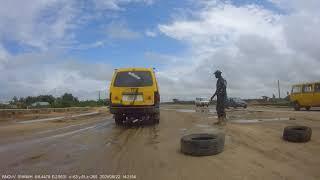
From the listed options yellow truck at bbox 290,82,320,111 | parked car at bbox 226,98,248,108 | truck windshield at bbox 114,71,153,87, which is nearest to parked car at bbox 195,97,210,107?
parked car at bbox 226,98,248,108

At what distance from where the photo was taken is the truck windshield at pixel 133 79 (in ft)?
56.7

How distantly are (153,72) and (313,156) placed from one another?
31.4 ft

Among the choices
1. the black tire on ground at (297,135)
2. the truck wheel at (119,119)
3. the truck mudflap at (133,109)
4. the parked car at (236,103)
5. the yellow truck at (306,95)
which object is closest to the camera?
the black tire on ground at (297,135)

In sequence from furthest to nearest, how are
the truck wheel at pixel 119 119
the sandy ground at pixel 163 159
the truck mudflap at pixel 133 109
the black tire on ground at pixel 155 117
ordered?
the truck wheel at pixel 119 119 < the black tire on ground at pixel 155 117 < the truck mudflap at pixel 133 109 < the sandy ground at pixel 163 159

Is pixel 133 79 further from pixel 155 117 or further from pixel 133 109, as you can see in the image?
pixel 155 117

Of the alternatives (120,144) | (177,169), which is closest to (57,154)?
(120,144)

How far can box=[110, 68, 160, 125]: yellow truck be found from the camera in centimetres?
1705

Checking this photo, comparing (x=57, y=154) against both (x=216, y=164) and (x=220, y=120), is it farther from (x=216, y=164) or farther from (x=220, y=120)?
(x=220, y=120)

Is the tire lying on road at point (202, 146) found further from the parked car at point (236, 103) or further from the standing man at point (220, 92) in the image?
the parked car at point (236, 103)

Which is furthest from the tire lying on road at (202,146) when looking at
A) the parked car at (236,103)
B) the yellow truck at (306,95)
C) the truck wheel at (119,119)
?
the parked car at (236,103)

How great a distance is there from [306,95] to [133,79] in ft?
63.6

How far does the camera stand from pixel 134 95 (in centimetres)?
1709

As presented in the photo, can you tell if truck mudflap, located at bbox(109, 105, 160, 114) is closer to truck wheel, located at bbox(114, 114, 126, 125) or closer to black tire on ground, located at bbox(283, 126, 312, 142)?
truck wheel, located at bbox(114, 114, 126, 125)

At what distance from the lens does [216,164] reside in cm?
813
